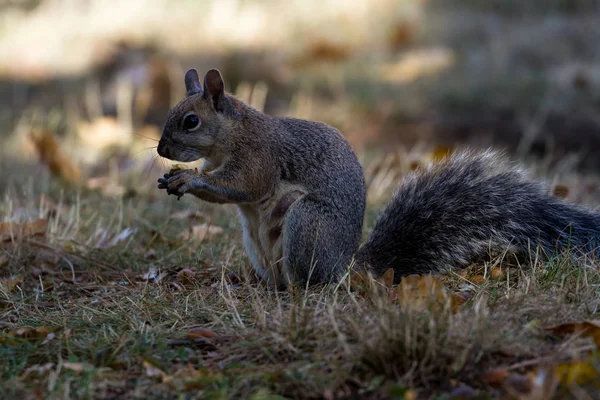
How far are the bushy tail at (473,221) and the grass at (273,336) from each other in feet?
0.28

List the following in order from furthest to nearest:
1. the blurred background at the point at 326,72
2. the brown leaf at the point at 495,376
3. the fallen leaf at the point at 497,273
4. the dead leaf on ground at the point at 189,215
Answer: the blurred background at the point at 326,72 < the dead leaf on ground at the point at 189,215 < the fallen leaf at the point at 497,273 < the brown leaf at the point at 495,376

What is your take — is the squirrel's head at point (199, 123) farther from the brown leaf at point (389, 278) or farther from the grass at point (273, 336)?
the brown leaf at point (389, 278)

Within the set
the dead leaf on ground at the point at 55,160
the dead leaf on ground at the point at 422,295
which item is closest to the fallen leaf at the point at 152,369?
the dead leaf on ground at the point at 422,295

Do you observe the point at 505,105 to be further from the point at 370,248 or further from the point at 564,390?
the point at 564,390

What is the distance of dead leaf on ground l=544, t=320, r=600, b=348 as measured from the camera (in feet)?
6.22

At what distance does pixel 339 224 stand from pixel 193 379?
42.4 inches

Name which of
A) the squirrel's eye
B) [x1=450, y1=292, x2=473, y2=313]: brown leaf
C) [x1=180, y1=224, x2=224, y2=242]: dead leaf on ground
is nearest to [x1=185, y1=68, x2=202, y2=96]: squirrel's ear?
the squirrel's eye

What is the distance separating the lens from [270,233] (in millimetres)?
2795

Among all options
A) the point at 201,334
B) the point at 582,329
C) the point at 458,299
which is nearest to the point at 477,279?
the point at 458,299

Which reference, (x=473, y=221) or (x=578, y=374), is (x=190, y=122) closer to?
(x=473, y=221)

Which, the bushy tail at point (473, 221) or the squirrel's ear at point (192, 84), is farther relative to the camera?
the squirrel's ear at point (192, 84)

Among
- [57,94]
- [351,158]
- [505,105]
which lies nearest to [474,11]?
[505,105]

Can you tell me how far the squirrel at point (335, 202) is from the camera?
2.71 metres

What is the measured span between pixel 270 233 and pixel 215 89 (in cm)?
56
